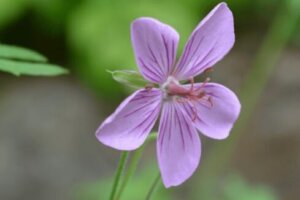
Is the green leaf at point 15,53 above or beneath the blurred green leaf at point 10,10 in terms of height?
above

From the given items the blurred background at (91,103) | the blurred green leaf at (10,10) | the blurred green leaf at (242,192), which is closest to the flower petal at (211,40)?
the blurred green leaf at (242,192)

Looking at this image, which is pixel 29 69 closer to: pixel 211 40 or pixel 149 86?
pixel 149 86

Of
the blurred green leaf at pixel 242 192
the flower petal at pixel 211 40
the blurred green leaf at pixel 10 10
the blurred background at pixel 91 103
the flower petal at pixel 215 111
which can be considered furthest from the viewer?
the blurred green leaf at pixel 10 10

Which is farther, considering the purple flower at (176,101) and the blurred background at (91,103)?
the blurred background at (91,103)

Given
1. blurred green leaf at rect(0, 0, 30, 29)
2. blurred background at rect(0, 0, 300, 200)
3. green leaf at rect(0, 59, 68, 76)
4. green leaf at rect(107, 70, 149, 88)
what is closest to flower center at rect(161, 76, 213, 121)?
green leaf at rect(107, 70, 149, 88)

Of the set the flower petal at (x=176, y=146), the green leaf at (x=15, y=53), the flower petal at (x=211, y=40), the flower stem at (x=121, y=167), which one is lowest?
the flower petal at (x=176, y=146)

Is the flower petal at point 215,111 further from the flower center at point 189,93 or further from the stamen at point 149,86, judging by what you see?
the stamen at point 149,86

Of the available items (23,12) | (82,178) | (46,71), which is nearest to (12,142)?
(82,178)
